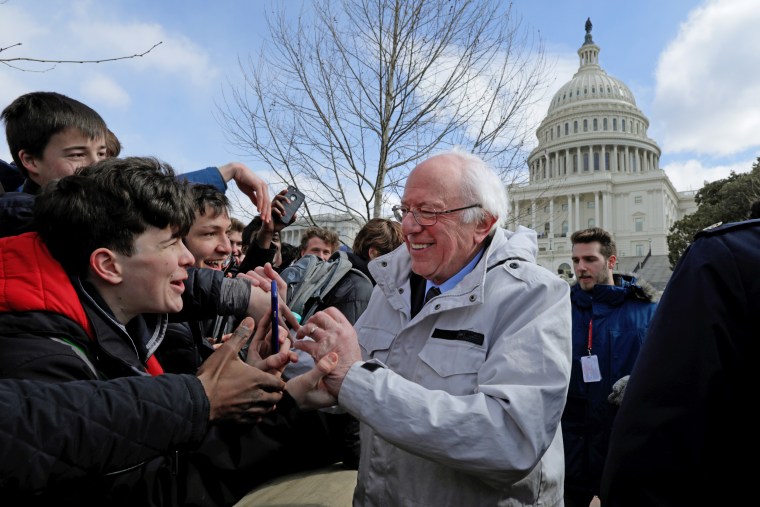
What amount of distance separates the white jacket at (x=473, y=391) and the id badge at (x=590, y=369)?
89.9 inches

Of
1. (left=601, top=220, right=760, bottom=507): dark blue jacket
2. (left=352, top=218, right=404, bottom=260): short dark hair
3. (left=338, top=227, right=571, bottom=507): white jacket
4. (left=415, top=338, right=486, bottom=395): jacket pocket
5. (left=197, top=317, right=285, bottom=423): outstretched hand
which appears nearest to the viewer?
(left=601, top=220, right=760, bottom=507): dark blue jacket

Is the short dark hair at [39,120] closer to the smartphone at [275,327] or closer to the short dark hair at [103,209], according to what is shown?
the short dark hair at [103,209]

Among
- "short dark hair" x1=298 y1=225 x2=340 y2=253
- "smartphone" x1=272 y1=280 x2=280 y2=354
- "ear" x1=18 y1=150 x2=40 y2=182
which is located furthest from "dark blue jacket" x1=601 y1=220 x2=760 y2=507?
"short dark hair" x1=298 y1=225 x2=340 y2=253

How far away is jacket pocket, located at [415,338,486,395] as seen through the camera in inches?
80.9

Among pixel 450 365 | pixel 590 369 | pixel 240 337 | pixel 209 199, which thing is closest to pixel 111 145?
pixel 209 199

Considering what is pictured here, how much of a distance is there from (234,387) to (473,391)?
0.92 metres

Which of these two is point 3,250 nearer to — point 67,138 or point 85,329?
point 85,329

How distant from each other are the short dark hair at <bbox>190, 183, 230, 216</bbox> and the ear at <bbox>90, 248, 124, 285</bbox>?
1509 millimetres

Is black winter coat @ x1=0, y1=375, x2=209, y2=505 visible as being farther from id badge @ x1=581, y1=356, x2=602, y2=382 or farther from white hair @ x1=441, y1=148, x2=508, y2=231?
id badge @ x1=581, y1=356, x2=602, y2=382

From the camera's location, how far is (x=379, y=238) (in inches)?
203

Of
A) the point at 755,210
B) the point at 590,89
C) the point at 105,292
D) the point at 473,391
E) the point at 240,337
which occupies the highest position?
the point at 590,89

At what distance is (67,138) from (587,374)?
13.2ft

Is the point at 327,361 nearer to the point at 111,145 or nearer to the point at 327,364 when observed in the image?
the point at 327,364

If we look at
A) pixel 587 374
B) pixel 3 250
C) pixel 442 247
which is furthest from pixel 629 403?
pixel 587 374
